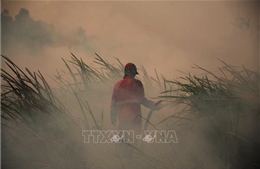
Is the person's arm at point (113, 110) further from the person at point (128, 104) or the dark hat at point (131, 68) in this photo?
the dark hat at point (131, 68)

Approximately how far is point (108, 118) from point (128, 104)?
0.20 m

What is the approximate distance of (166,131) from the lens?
2.42 m

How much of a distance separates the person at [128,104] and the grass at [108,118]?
63 mm

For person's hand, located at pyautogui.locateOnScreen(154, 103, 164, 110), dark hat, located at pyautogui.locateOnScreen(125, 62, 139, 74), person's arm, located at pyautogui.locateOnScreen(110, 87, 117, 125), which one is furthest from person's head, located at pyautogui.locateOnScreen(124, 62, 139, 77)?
person's hand, located at pyautogui.locateOnScreen(154, 103, 164, 110)

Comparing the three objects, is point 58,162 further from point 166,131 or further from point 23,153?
point 166,131

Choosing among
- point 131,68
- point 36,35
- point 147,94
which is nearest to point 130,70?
point 131,68

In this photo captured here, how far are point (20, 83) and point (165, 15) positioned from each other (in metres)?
1.33

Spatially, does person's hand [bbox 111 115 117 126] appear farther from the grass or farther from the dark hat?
the dark hat

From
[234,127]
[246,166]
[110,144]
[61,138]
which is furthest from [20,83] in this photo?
[246,166]

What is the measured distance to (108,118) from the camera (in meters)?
2.42

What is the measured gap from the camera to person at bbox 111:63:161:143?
239 centimetres

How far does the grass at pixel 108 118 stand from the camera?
7.63 ft

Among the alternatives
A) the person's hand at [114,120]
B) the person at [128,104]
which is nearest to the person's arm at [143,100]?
the person at [128,104]

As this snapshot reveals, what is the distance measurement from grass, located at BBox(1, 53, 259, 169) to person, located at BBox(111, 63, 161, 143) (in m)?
0.06
